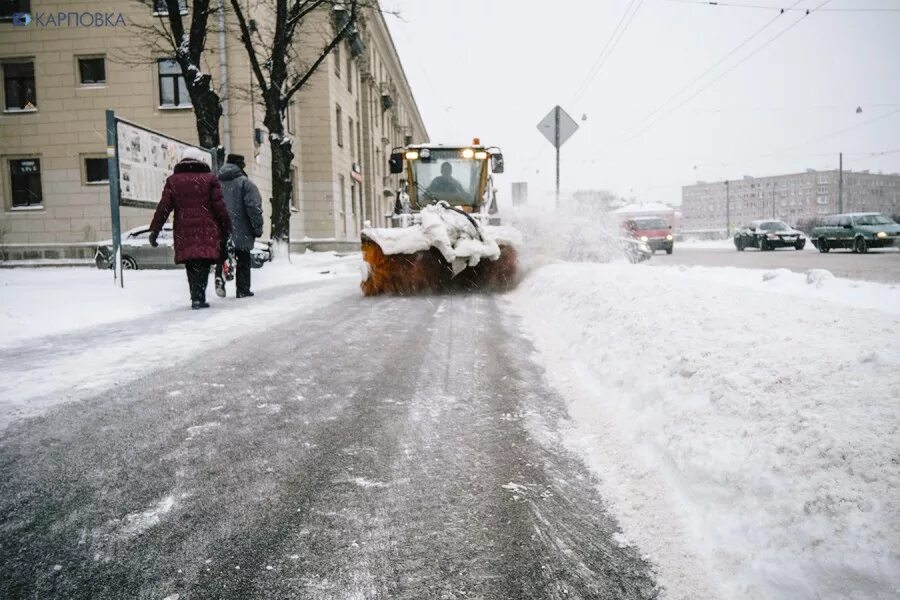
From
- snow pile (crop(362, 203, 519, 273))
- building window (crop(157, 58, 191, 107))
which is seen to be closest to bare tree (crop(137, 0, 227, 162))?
snow pile (crop(362, 203, 519, 273))

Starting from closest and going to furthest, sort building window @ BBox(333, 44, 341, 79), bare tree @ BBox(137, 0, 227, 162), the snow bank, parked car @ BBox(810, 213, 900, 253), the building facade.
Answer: the snow bank → bare tree @ BBox(137, 0, 227, 162) → parked car @ BBox(810, 213, 900, 253) → building window @ BBox(333, 44, 341, 79) → the building facade

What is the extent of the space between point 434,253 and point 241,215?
2925 millimetres

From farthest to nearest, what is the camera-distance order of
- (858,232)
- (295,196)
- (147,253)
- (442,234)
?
1. (295,196)
2. (858,232)
3. (147,253)
4. (442,234)

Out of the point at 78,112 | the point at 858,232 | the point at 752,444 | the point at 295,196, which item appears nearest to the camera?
the point at 752,444

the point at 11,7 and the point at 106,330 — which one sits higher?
the point at 11,7

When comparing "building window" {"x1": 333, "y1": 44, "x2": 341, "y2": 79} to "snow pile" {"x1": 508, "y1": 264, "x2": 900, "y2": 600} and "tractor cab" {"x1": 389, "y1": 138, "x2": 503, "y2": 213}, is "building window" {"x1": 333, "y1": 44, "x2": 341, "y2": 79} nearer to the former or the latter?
"tractor cab" {"x1": 389, "y1": 138, "x2": 503, "y2": 213}

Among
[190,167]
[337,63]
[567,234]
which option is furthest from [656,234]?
[190,167]

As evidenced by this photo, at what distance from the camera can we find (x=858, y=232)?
17266mm

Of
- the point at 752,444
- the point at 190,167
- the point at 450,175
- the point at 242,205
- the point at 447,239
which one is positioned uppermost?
the point at 450,175

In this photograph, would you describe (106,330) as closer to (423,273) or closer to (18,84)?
(423,273)

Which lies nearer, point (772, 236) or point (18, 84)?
point (18, 84)

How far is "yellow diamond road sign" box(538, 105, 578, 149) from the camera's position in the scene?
12220 mm

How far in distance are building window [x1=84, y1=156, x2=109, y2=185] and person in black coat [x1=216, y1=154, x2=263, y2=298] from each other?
Result: 16651 mm

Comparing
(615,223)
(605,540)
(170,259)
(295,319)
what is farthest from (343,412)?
(170,259)
